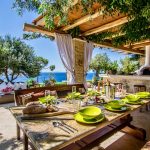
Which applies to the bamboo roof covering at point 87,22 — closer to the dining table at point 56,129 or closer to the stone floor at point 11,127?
the stone floor at point 11,127

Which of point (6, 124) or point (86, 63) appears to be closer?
point (6, 124)

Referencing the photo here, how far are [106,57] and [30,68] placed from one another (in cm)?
998

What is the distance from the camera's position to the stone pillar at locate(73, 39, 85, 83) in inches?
239

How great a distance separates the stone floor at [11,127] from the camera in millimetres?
2674

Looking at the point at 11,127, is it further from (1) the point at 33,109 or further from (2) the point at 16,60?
(2) the point at 16,60

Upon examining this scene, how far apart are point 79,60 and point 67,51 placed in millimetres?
700

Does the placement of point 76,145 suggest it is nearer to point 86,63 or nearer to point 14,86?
point 86,63

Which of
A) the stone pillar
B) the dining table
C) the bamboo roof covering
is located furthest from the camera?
the stone pillar

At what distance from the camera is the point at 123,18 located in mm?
4328

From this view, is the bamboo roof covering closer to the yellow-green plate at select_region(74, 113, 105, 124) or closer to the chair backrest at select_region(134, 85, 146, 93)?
the chair backrest at select_region(134, 85, 146, 93)

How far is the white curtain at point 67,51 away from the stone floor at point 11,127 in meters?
2.40

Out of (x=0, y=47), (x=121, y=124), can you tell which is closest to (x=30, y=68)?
(x=0, y=47)

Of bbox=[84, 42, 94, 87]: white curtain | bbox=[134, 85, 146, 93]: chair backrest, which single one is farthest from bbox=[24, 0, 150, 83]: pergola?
bbox=[134, 85, 146, 93]: chair backrest

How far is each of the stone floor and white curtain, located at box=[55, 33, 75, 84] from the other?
2.40m
